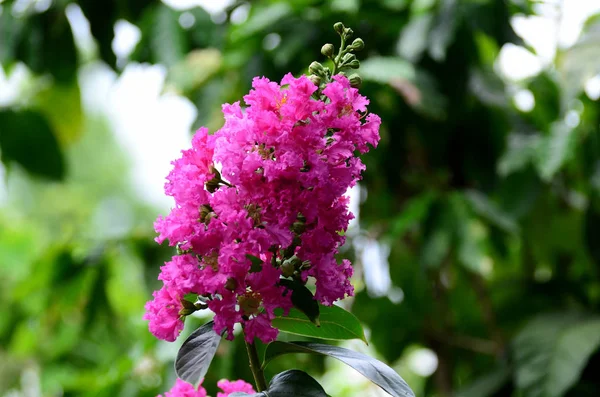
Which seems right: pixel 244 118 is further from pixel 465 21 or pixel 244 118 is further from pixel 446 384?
pixel 446 384

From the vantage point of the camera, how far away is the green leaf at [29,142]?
1.72 meters

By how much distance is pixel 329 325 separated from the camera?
65 centimetres

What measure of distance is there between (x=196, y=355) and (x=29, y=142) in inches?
52.1

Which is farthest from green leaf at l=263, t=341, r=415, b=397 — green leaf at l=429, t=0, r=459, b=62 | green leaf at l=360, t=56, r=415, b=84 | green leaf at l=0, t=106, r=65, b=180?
green leaf at l=0, t=106, r=65, b=180

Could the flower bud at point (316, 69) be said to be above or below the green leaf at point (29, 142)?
below

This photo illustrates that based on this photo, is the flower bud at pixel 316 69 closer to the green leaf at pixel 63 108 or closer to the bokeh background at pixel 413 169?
the bokeh background at pixel 413 169

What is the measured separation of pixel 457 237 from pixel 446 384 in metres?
0.45

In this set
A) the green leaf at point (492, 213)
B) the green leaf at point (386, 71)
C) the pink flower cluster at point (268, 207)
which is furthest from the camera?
the green leaf at point (492, 213)

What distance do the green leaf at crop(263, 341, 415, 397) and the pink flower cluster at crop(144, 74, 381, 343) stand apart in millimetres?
43

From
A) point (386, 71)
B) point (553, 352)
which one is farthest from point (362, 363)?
point (553, 352)

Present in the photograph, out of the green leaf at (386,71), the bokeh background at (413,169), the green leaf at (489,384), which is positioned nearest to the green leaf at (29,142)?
the bokeh background at (413,169)

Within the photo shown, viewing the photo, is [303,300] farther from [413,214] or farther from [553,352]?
[553,352]

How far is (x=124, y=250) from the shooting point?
5.28 feet

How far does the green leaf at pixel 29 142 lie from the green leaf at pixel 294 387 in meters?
1.32
